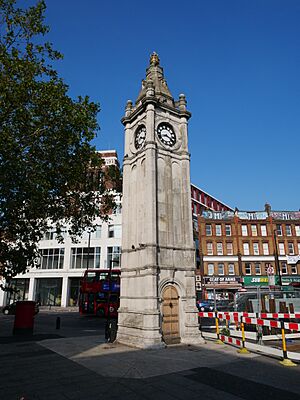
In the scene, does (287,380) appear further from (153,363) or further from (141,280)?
(141,280)

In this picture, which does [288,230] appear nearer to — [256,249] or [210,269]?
[256,249]

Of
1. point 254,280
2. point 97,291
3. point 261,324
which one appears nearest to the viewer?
point 261,324

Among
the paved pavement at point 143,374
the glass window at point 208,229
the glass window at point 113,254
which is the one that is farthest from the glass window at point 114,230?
the paved pavement at point 143,374

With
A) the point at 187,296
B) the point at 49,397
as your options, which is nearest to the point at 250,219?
the point at 187,296

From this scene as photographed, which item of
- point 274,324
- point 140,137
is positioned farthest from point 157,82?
point 274,324

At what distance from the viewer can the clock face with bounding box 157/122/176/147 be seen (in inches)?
A: 658

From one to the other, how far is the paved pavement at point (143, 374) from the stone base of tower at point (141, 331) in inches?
20.8

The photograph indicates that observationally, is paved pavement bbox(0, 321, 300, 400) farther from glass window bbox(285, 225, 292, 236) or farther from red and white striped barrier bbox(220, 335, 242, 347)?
glass window bbox(285, 225, 292, 236)

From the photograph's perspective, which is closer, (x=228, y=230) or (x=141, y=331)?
(x=141, y=331)

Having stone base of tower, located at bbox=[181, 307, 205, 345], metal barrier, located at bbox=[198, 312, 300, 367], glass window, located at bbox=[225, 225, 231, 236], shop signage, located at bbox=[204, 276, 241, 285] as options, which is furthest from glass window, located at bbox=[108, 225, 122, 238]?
metal barrier, located at bbox=[198, 312, 300, 367]

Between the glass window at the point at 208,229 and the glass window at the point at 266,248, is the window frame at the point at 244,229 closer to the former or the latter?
the glass window at the point at 266,248

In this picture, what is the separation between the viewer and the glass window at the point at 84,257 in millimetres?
45872

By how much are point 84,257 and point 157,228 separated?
34.0m

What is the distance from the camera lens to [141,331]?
43.9 ft
